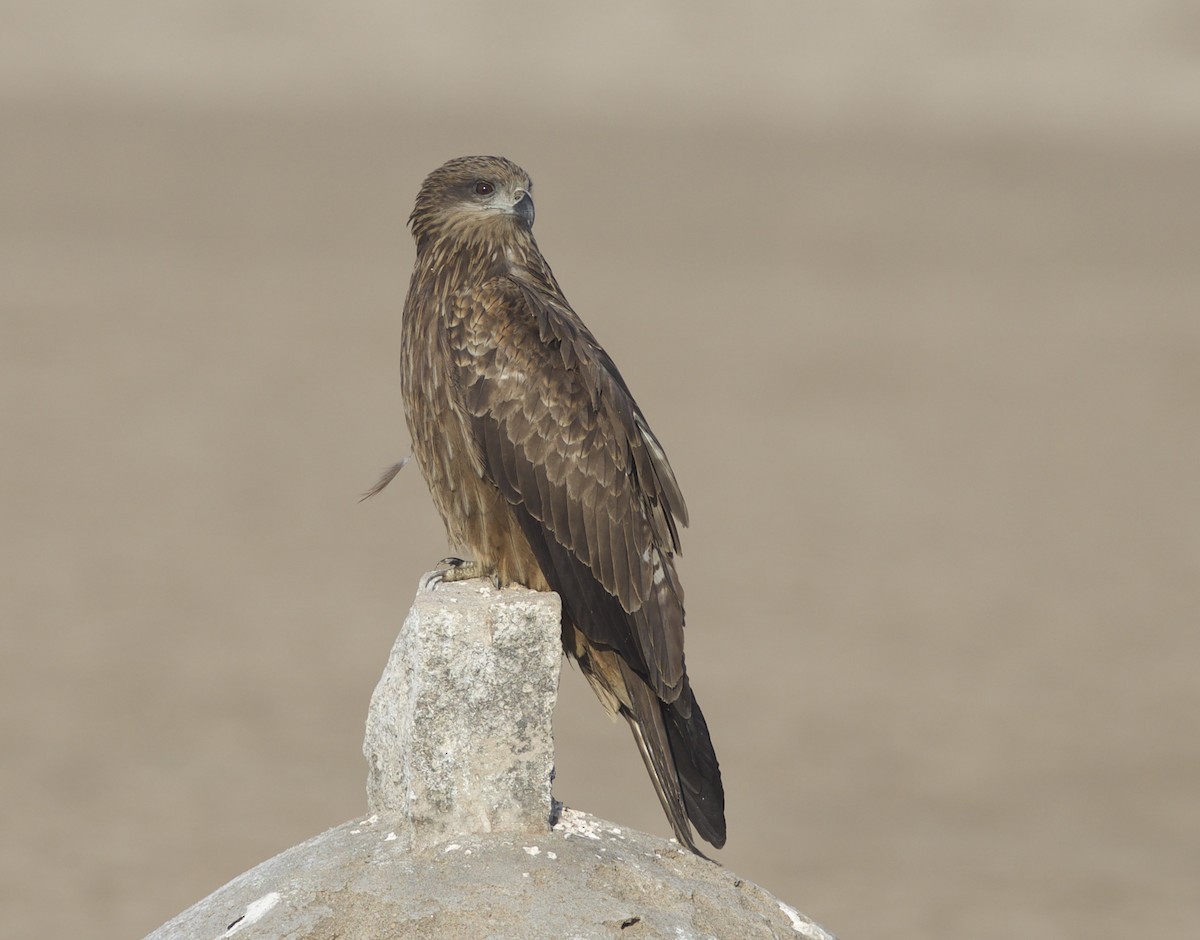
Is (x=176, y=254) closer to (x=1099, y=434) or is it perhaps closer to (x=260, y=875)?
(x=1099, y=434)

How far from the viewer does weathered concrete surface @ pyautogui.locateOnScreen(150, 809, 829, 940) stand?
Result: 5.38 meters

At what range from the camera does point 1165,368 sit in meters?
27.4

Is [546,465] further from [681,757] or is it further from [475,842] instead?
[475,842]

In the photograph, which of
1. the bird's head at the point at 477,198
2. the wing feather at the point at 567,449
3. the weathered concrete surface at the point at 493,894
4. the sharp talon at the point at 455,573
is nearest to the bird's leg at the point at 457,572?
the sharp talon at the point at 455,573

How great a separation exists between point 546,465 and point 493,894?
1670mm

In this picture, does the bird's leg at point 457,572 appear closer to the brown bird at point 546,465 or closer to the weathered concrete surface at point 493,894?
the brown bird at point 546,465

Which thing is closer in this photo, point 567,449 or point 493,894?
point 493,894

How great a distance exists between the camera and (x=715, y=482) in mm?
22359

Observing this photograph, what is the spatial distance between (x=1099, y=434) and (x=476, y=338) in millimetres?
19663

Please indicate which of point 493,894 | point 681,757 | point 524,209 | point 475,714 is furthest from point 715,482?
point 493,894

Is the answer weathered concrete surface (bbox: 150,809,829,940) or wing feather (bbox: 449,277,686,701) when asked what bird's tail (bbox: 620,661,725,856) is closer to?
wing feather (bbox: 449,277,686,701)

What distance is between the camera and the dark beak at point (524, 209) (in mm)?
6801

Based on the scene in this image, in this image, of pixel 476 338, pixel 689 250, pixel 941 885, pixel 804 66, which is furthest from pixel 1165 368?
pixel 804 66

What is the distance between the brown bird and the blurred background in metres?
6.93
